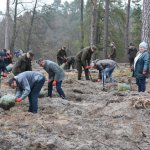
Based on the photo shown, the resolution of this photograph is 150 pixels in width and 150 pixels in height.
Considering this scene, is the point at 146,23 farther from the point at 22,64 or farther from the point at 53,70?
the point at 22,64

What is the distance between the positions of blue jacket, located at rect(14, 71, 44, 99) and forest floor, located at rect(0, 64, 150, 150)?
0.47 metres

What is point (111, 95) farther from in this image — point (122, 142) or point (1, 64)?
point (1, 64)

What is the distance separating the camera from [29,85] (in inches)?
388

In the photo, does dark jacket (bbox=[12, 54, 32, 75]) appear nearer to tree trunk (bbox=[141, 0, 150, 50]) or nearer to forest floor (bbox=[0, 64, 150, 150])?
forest floor (bbox=[0, 64, 150, 150])

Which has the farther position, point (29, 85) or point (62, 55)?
point (62, 55)

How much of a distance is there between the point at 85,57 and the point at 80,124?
26.7ft

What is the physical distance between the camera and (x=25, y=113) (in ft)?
31.9

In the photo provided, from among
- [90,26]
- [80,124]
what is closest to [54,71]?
[80,124]

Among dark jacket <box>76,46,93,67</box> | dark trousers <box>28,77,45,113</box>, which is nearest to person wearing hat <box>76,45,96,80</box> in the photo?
dark jacket <box>76,46,93,67</box>

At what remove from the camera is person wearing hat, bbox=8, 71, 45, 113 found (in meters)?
9.59

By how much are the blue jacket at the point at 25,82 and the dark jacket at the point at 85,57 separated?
6.69 meters

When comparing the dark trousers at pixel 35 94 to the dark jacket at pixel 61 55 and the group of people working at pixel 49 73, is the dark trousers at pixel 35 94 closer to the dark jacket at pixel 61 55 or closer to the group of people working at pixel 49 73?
the group of people working at pixel 49 73

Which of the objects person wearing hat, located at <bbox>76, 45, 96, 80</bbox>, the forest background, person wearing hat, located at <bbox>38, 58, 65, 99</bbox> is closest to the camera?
person wearing hat, located at <bbox>38, 58, 65, 99</bbox>

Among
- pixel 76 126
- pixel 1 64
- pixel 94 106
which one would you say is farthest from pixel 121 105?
pixel 1 64
